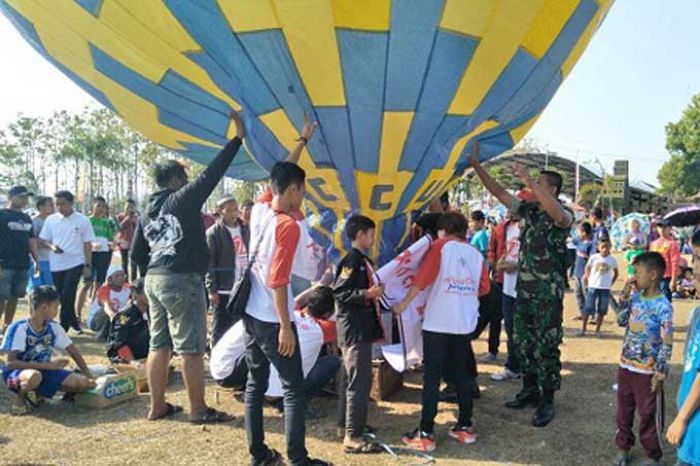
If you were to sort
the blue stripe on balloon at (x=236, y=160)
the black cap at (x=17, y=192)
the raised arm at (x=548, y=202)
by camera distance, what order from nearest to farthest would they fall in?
1. the raised arm at (x=548, y=202)
2. the blue stripe on balloon at (x=236, y=160)
3. the black cap at (x=17, y=192)

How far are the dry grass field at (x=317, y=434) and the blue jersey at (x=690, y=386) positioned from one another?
3.15 ft

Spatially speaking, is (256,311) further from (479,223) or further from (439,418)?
(479,223)

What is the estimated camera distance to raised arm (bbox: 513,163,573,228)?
362cm

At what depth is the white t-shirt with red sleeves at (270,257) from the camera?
2.87 m

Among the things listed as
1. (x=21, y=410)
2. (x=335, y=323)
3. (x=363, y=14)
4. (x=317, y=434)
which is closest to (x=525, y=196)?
(x=335, y=323)

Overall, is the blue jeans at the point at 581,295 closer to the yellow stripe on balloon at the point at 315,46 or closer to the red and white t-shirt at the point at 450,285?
the red and white t-shirt at the point at 450,285

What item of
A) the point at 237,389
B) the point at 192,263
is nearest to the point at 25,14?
the point at 192,263

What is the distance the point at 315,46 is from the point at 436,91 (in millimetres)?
722

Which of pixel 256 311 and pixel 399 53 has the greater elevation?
pixel 399 53

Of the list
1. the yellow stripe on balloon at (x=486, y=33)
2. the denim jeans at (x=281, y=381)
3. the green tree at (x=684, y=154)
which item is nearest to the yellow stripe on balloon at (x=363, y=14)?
the yellow stripe on balloon at (x=486, y=33)

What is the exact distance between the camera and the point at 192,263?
3.81 metres

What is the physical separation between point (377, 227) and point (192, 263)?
4.24ft

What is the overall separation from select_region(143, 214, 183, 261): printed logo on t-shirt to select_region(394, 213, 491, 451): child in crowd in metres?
1.53

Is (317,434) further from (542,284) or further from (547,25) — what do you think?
(547,25)
